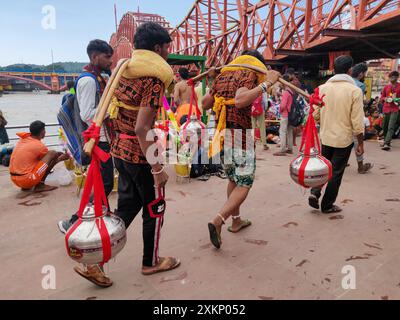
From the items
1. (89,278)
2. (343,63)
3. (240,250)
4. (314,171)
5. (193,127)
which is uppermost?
(343,63)

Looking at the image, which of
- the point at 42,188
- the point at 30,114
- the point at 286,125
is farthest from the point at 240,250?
the point at 30,114

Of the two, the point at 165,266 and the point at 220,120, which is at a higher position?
the point at 220,120

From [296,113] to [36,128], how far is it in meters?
4.87

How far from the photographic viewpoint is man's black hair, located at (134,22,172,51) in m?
1.84

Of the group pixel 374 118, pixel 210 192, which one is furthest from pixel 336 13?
pixel 210 192

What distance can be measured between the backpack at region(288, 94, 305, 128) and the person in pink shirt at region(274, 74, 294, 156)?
0.23 ft

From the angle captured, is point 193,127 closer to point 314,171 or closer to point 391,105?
point 314,171

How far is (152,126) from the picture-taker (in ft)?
6.23

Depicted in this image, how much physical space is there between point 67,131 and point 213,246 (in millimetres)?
→ 2058

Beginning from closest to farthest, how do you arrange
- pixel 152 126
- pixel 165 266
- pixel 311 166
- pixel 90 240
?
pixel 90 240, pixel 152 126, pixel 165 266, pixel 311 166

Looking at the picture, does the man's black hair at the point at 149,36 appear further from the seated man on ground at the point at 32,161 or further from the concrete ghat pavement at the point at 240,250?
the seated man on ground at the point at 32,161

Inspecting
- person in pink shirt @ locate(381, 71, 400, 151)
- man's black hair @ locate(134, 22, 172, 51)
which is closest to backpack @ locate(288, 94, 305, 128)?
person in pink shirt @ locate(381, 71, 400, 151)

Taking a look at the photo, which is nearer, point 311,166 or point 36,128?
point 311,166

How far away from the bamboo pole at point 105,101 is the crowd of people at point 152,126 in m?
0.07
